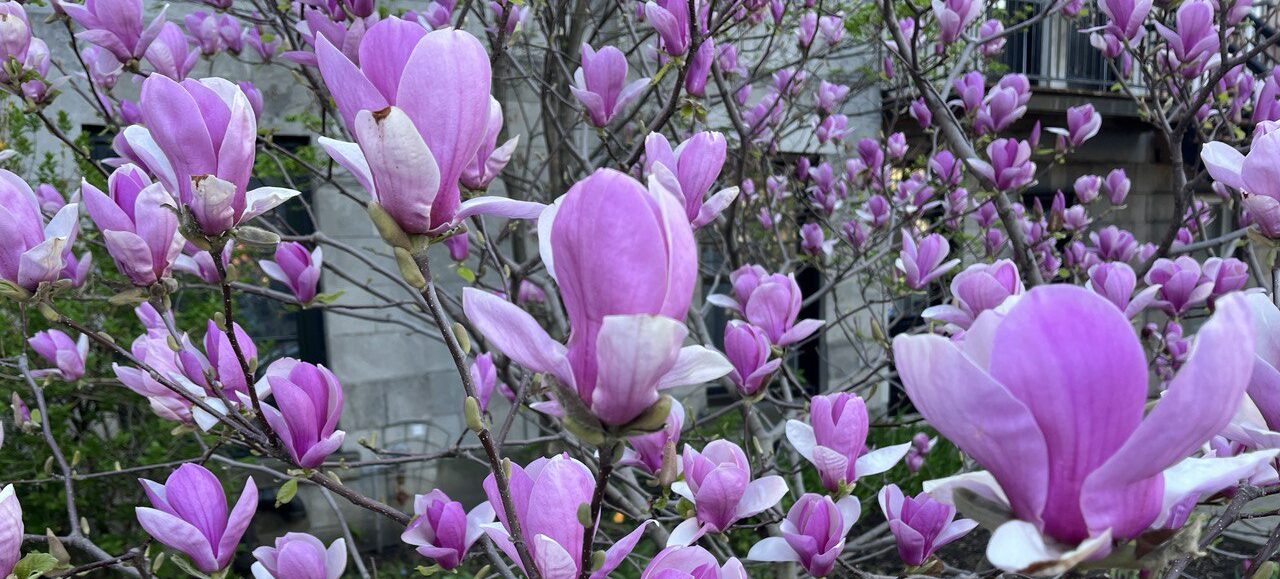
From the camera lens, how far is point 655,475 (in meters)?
1.22

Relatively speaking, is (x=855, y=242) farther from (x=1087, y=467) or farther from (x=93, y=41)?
(x=1087, y=467)

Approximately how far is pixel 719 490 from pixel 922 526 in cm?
29

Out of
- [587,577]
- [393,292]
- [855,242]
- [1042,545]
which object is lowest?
[393,292]

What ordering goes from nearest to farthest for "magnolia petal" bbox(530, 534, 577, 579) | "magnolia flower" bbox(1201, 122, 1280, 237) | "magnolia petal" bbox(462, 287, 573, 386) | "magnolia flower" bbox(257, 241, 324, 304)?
"magnolia petal" bbox(462, 287, 573, 386), "magnolia petal" bbox(530, 534, 577, 579), "magnolia flower" bbox(1201, 122, 1280, 237), "magnolia flower" bbox(257, 241, 324, 304)

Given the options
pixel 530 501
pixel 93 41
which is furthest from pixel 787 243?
pixel 530 501

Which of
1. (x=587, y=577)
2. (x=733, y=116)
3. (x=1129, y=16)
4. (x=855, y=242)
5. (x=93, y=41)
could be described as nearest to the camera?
(x=587, y=577)

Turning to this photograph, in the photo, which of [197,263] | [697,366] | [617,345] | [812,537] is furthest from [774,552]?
[197,263]

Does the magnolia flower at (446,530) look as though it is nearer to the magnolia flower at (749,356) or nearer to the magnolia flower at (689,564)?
the magnolia flower at (689,564)

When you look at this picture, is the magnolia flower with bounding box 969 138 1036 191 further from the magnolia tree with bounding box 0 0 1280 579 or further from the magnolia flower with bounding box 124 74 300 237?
the magnolia flower with bounding box 124 74 300 237

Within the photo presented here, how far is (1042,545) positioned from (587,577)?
35 centimetres

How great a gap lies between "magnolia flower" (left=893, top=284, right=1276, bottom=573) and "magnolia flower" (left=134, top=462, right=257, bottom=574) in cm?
76

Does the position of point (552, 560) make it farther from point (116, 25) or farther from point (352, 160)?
point (116, 25)

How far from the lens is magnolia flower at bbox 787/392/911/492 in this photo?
1.08 m

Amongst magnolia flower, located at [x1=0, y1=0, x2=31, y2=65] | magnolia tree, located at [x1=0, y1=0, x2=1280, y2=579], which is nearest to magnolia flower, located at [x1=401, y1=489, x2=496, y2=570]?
magnolia tree, located at [x1=0, y1=0, x2=1280, y2=579]
